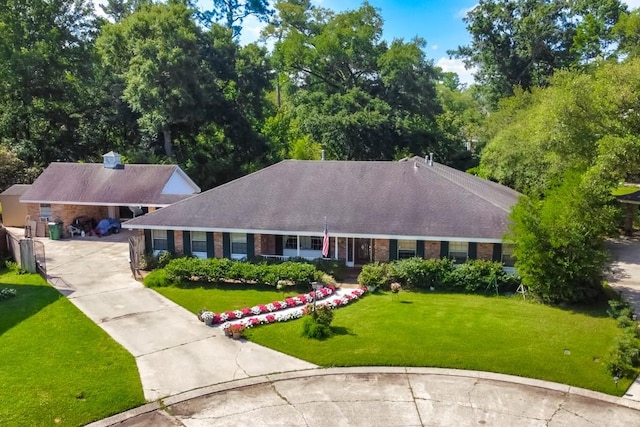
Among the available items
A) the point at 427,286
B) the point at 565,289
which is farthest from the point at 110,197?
the point at 565,289

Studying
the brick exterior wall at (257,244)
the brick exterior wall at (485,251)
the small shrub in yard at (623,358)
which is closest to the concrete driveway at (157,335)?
the brick exterior wall at (257,244)

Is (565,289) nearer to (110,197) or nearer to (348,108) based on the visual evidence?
(110,197)

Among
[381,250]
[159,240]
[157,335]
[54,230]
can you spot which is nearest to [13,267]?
[54,230]

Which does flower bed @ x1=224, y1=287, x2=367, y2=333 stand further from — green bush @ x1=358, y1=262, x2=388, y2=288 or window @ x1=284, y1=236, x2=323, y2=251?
window @ x1=284, y1=236, x2=323, y2=251

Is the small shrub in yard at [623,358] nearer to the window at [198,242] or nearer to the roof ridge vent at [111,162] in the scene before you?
the window at [198,242]

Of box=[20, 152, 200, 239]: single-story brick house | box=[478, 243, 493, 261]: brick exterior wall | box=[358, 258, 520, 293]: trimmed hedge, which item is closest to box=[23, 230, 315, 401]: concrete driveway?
box=[20, 152, 200, 239]: single-story brick house
